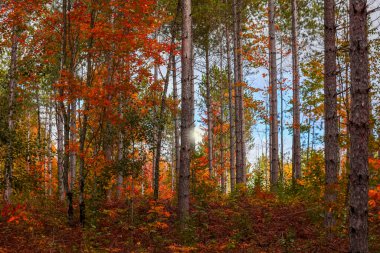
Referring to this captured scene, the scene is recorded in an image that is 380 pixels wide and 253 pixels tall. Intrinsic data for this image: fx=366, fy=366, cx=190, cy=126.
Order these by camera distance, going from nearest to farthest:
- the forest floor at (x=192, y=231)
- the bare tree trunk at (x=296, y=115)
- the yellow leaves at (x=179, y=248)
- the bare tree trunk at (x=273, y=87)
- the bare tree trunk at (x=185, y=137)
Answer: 1. the yellow leaves at (x=179, y=248)
2. the forest floor at (x=192, y=231)
3. the bare tree trunk at (x=185, y=137)
4. the bare tree trunk at (x=273, y=87)
5. the bare tree trunk at (x=296, y=115)

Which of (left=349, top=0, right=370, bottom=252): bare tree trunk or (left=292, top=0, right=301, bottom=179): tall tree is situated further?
(left=292, top=0, right=301, bottom=179): tall tree

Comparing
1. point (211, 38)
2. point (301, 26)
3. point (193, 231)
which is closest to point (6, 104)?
point (193, 231)

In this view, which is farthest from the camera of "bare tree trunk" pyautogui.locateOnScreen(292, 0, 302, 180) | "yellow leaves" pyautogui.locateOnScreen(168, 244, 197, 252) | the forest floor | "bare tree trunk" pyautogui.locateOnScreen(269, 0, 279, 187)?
"bare tree trunk" pyautogui.locateOnScreen(292, 0, 302, 180)

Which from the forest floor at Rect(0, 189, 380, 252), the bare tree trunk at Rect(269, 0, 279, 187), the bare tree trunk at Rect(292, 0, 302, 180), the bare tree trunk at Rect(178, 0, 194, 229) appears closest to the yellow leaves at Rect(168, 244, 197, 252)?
Result: the forest floor at Rect(0, 189, 380, 252)

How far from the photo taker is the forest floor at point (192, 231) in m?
7.68

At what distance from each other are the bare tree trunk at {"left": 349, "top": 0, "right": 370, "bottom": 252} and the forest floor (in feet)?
6.92

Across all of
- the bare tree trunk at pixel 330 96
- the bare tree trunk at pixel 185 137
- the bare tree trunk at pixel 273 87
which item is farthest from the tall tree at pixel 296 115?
the bare tree trunk at pixel 330 96

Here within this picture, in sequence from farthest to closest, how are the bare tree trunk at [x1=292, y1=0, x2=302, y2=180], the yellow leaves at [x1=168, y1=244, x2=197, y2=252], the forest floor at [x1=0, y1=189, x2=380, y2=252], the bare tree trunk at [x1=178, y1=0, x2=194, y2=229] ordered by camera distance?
the bare tree trunk at [x1=292, y1=0, x2=302, y2=180] → the bare tree trunk at [x1=178, y1=0, x2=194, y2=229] → the forest floor at [x1=0, y1=189, x2=380, y2=252] → the yellow leaves at [x1=168, y1=244, x2=197, y2=252]

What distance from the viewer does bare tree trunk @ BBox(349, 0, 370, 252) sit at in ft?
Result: 14.3

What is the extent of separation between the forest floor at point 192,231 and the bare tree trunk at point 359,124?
6.92 feet

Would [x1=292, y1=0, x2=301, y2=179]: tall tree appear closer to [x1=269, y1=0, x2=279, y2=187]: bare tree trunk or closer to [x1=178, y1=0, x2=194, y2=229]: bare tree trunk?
[x1=269, y1=0, x2=279, y2=187]: bare tree trunk

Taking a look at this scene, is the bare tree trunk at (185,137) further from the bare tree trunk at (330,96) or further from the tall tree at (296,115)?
the tall tree at (296,115)

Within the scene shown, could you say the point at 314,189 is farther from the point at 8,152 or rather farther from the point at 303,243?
the point at 8,152

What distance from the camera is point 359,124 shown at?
439cm
